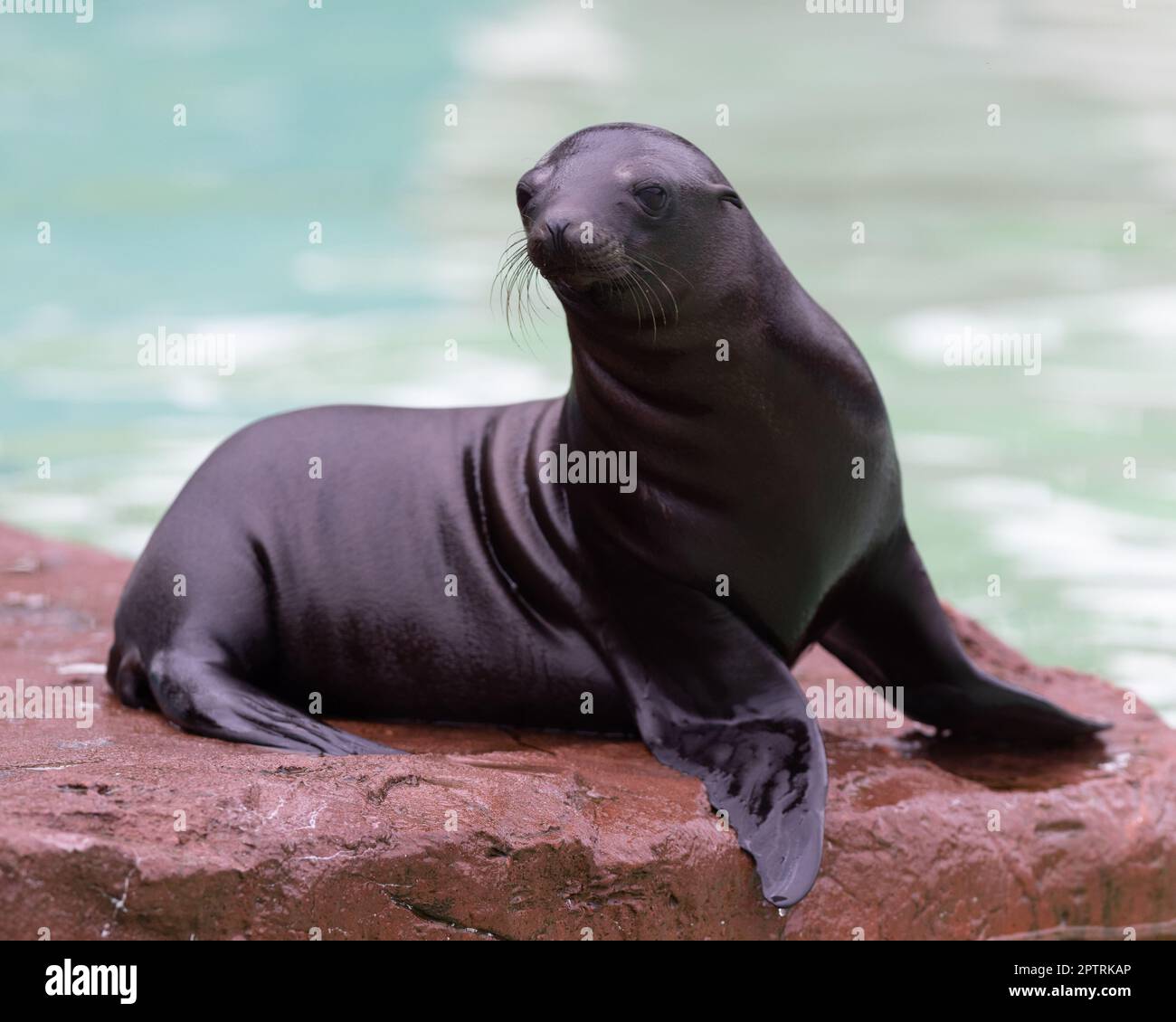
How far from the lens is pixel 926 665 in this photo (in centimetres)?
587

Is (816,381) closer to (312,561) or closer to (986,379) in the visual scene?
(312,561)

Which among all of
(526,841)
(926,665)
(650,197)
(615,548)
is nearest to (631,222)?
(650,197)

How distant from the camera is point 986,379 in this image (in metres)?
14.8

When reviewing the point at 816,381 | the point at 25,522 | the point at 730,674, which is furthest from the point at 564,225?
the point at 25,522

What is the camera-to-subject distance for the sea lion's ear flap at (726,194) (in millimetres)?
4988

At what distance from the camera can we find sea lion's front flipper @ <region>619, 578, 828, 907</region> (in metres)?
5.00

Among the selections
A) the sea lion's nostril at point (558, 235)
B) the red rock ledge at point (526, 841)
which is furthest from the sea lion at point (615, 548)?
the red rock ledge at point (526, 841)

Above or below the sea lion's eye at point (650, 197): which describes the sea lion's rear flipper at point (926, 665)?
below

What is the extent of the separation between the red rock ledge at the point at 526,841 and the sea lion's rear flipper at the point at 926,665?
13 centimetres

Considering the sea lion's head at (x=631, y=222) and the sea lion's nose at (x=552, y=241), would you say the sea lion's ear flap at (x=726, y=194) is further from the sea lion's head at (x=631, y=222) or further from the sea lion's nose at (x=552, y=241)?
the sea lion's nose at (x=552, y=241)

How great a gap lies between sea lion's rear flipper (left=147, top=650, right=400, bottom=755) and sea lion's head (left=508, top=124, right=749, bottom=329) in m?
1.37

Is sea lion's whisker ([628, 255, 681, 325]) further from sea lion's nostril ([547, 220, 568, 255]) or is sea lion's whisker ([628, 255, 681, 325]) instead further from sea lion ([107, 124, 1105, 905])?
sea lion's nostril ([547, 220, 568, 255])

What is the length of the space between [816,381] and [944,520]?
23.1 ft

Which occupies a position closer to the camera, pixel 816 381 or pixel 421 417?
pixel 816 381
